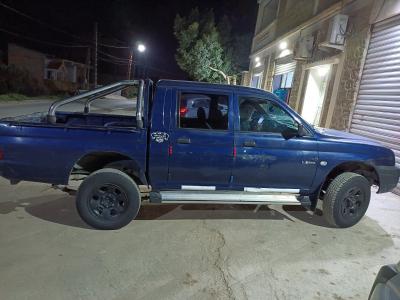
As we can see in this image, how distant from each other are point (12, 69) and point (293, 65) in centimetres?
2709

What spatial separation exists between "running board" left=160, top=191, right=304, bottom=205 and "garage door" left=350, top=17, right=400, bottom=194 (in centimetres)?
373

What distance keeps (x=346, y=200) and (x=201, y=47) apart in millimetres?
24819

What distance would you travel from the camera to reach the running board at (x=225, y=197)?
4371mm

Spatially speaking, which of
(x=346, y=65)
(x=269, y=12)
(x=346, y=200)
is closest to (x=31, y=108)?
(x=269, y=12)

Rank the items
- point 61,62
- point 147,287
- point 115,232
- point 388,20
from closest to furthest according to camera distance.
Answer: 1. point 147,287
2. point 115,232
3. point 388,20
4. point 61,62

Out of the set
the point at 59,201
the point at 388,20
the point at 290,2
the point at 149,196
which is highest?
the point at 290,2

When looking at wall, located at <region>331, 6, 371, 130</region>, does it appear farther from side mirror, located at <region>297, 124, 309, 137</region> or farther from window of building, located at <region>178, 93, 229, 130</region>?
window of building, located at <region>178, 93, 229, 130</region>

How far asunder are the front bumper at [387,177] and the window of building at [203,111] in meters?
2.40

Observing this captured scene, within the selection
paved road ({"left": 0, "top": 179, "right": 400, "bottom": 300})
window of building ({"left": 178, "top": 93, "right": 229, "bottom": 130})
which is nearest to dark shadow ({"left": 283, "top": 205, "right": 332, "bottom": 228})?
paved road ({"left": 0, "top": 179, "right": 400, "bottom": 300})

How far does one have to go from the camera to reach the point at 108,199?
425 cm

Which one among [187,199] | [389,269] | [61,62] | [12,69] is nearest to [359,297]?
[389,269]

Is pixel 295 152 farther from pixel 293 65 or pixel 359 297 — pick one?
pixel 293 65

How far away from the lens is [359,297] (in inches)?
127

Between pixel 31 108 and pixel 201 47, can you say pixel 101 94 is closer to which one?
pixel 31 108
